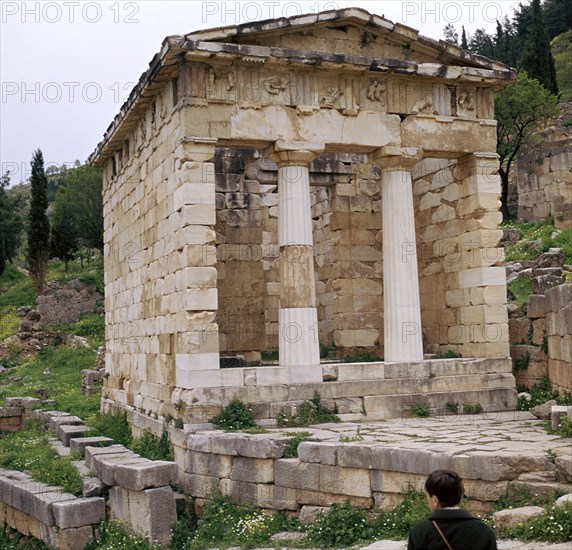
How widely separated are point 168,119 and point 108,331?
731 centimetres

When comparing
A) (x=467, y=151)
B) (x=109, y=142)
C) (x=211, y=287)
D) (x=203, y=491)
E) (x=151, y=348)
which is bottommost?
Answer: (x=203, y=491)

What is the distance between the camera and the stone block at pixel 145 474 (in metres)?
10.9

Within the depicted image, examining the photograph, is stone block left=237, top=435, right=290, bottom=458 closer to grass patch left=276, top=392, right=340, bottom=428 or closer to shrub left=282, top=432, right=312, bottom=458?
shrub left=282, top=432, right=312, bottom=458

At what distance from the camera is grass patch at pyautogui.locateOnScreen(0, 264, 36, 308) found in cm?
3863

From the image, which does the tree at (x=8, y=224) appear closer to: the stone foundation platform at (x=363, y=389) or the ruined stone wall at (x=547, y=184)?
the ruined stone wall at (x=547, y=184)

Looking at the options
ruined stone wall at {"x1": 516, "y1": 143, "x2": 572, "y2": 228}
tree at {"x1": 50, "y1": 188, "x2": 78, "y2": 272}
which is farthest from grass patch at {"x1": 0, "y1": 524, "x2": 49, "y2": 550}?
tree at {"x1": 50, "y1": 188, "x2": 78, "y2": 272}

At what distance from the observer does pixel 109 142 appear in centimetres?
1753

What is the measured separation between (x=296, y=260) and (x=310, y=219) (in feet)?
2.41

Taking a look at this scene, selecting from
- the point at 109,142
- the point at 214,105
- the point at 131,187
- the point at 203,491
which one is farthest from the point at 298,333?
the point at 109,142

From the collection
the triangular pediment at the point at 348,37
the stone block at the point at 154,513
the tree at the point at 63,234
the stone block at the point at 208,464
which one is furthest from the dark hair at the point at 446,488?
the tree at the point at 63,234

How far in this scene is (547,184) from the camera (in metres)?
28.0

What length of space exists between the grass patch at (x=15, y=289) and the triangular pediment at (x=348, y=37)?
27648 mm

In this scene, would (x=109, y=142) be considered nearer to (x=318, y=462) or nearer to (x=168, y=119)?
(x=168, y=119)

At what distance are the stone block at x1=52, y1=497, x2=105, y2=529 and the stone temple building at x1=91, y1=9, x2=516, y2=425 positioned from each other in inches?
70.1
